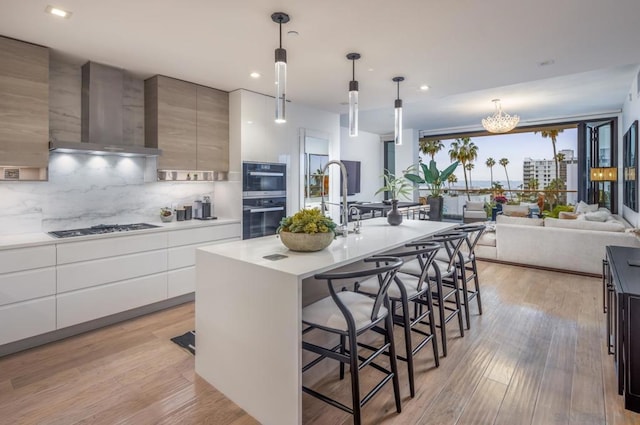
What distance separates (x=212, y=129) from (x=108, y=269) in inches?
79.8

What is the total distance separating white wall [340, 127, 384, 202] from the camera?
8.87m

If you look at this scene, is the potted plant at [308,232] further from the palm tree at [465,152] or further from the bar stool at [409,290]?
the palm tree at [465,152]

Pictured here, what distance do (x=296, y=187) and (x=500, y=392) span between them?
357 centimetres

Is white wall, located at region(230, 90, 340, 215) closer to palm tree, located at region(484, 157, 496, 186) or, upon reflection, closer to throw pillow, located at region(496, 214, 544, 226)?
throw pillow, located at region(496, 214, 544, 226)

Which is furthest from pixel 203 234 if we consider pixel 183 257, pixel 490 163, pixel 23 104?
pixel 490 163

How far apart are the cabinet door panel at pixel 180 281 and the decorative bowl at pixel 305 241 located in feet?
6.48

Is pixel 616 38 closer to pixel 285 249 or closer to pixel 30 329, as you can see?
pixel 285 249

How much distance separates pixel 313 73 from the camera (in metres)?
3.81

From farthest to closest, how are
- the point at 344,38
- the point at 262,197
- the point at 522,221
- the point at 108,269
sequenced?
the point at 522,221, the point at 262,197, the point at 108,269, the point at 344,38

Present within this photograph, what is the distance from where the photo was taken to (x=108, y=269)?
3291 mm

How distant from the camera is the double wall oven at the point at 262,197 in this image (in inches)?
177

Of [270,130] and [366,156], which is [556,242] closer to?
[270,130]

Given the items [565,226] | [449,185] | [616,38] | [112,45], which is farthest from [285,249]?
[449,185]

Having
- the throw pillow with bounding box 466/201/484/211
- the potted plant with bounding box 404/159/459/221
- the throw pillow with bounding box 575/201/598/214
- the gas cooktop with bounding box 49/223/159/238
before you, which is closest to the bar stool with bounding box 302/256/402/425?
the gas cooktop with bounding box 49/223/159/238
